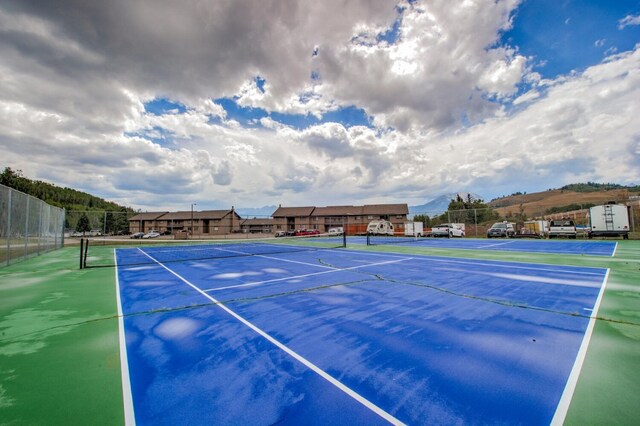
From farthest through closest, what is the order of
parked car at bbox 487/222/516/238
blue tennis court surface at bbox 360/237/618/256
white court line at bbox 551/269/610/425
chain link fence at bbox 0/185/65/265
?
parked car at bbox 487/222/516/238
blue tennis court surface at bbox 360/237/618/256
chain link fence at bbox 0/185/65/265
white court line at bbox 551/269/610/425


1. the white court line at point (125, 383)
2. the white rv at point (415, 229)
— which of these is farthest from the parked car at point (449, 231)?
the white court line at point (125, 383)

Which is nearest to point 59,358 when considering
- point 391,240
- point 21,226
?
point 21,226

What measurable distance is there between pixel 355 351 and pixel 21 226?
18.8 metres

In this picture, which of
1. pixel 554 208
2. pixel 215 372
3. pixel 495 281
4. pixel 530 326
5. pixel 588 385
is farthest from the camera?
pixel 554 208

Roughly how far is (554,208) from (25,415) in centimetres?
4402

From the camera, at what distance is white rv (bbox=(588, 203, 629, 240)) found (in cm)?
2577

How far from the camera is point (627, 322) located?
5.15 m

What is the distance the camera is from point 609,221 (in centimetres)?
2644

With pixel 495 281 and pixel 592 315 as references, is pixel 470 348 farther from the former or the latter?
pixel 495 281

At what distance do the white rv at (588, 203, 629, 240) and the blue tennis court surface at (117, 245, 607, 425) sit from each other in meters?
26.2

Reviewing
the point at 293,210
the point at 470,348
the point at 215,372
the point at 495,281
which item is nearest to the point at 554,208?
the point at 495,281

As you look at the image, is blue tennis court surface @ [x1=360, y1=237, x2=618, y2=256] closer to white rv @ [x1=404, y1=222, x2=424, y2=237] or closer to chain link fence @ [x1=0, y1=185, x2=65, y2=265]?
white rv @ [x1=404, y1=222, x2=424, y2=237]

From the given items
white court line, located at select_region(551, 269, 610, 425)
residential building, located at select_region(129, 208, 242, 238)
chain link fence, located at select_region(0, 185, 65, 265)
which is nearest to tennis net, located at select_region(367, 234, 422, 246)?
white court line, located at select_region(551, 269, 610, 425)

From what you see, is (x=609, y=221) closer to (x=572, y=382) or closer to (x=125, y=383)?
(x=572, y=382)
